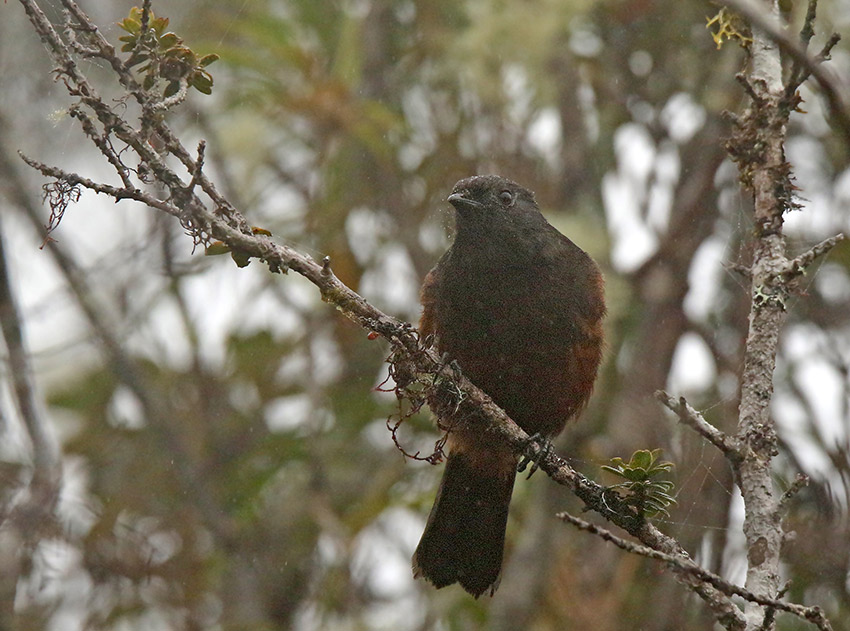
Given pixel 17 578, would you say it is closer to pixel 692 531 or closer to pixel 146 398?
pixel 146 398

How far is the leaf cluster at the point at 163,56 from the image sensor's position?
2.73m

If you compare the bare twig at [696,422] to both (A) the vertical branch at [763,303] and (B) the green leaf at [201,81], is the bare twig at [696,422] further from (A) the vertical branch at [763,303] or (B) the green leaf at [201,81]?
(B) the green leaf at [201,81]

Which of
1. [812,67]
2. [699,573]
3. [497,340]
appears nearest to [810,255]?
[699,573]

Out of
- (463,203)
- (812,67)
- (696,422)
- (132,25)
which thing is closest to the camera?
(812,67)

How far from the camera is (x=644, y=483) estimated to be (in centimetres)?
266

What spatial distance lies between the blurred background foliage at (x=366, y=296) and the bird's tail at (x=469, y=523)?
1.38 metres

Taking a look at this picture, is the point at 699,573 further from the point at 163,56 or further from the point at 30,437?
the point at 30,437

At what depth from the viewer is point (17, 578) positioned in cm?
537

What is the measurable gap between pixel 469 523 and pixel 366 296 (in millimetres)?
2721

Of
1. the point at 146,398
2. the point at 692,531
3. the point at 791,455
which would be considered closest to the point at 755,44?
the point at 791,455

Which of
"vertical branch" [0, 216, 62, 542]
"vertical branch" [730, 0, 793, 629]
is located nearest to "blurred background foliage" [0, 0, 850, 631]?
"vertical branch" [0, 216, 62, 542]

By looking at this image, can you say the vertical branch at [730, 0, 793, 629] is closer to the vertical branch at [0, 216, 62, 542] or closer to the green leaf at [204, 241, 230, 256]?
the green leaf at [204, 241, 230, 256]

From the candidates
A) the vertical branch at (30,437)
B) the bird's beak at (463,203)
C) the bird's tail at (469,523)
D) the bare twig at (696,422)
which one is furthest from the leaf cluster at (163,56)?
the vertical branch at (30,437)

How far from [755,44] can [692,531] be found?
2899 millimetres
